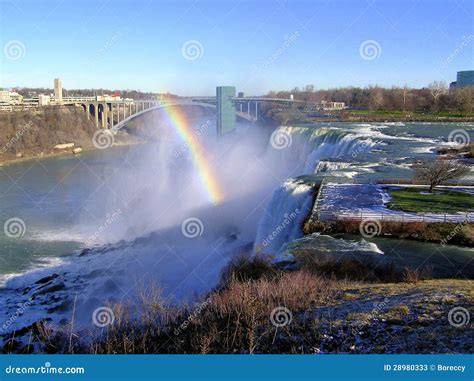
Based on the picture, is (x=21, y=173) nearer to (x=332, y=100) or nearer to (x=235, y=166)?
(x=235, y=166)

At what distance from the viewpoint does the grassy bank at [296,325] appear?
153 inches

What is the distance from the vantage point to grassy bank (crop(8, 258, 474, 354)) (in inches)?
153

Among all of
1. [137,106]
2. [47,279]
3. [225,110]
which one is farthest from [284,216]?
[137,106]

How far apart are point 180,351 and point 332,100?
1479 inches

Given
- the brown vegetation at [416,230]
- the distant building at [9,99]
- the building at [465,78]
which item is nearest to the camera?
the brown vegetation at [416,230]

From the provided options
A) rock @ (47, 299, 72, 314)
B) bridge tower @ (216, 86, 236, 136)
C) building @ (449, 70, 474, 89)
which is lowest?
rock @ (47, 299, 72, 314)

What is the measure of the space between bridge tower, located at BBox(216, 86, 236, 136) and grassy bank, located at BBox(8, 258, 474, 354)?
25988 millimetres

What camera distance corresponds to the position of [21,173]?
A: 69.3 ft

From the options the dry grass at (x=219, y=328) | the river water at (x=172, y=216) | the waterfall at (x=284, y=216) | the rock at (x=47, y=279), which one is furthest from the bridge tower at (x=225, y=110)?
the dry grass at (x=219, y=328)

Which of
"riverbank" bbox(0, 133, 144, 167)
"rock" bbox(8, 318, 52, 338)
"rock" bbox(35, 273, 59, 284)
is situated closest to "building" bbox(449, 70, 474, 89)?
"riverbank" bbox(0, 133, 144, 167)

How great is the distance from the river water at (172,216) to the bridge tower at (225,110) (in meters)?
7.87

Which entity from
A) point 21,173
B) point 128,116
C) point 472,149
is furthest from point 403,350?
point 128,116

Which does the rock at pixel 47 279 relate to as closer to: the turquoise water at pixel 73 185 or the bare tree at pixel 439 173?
the turquoise water at pixel 73 185

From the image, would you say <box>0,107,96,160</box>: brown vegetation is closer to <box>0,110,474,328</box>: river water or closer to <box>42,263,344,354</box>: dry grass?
<box>0,110,474,328</box>: river water
